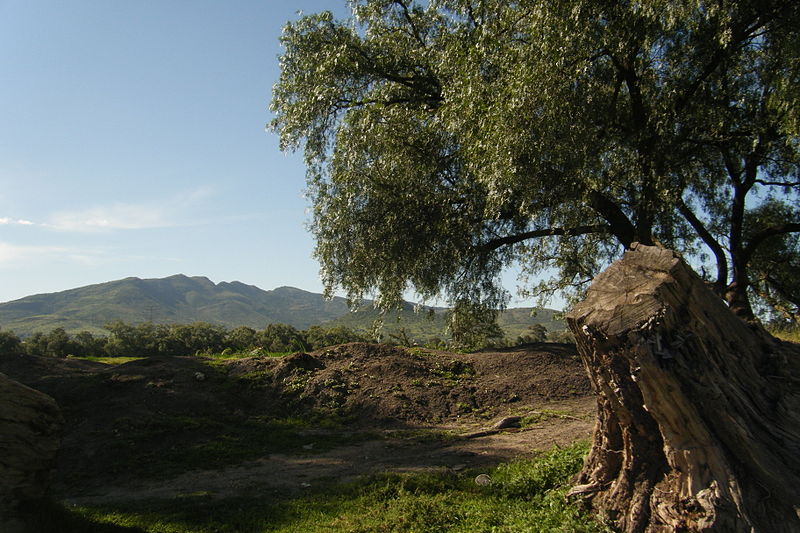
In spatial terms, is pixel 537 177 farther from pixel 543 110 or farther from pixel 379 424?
pixel 379 424

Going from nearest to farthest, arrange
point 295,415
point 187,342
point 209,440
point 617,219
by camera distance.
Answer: point 209,440, point 295,415, point 617,219, point 187,342

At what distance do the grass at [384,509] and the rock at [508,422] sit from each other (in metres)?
3.04

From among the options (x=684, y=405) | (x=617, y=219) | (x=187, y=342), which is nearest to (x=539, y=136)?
(x=617, y=219)

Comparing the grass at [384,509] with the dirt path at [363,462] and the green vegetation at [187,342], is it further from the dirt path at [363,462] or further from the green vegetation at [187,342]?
the green vegetation at [187,342]

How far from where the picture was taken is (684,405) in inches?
165

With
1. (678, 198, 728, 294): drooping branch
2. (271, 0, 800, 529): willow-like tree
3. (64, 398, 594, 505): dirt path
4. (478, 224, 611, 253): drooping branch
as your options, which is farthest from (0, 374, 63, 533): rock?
(678, 198, 728, 294): drooping branch

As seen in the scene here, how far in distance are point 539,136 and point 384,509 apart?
26.6 ft

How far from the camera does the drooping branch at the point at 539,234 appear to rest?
548 inches

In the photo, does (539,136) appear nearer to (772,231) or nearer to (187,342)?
(772,231)

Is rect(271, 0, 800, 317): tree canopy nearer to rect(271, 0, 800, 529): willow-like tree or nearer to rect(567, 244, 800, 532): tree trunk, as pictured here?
rect(271, 0, 800, 529): willow-like tree

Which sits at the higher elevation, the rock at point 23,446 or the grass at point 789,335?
the grass at point 789,335

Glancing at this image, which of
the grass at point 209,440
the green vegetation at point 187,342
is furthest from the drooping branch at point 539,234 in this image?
the green vegetation at point 187,342

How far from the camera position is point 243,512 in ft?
20.8

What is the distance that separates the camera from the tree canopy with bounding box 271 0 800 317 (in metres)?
11.2
